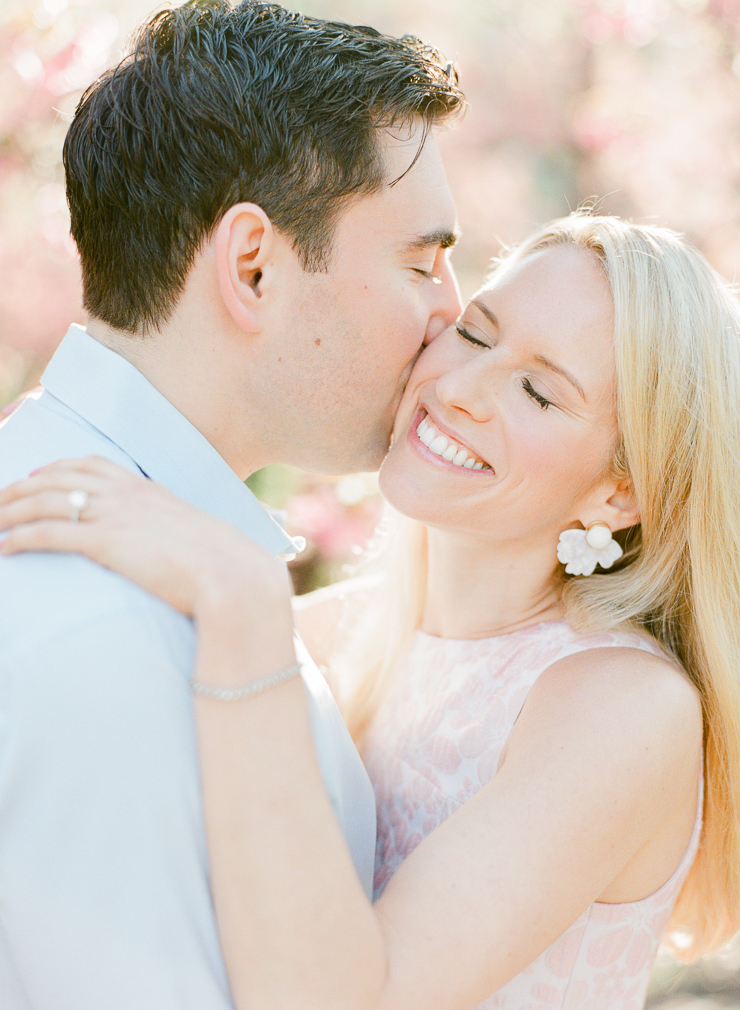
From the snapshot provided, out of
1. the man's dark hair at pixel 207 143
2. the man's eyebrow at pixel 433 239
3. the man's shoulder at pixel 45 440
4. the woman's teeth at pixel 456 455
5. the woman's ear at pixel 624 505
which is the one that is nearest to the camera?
the man's shoulder at pixel 45 440

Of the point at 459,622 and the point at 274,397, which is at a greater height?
the point at 274,397

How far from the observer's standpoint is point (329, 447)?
7.86 feet

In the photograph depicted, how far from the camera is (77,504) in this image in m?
1.47

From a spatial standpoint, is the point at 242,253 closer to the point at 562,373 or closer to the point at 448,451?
the point at 448,451

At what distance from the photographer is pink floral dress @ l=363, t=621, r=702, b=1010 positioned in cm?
209

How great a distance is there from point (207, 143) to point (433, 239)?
0.60m

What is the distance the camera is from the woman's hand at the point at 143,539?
1.45 meters

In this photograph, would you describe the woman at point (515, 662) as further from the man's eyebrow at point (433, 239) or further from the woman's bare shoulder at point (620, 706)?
the man's eyebrow at point (433, 239)

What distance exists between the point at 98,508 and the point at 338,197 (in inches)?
40.2

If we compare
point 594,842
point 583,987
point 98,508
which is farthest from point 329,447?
point 583,987

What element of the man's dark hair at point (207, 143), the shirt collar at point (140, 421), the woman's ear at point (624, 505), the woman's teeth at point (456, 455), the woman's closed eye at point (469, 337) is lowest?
the woman's ear at point (624, 505)

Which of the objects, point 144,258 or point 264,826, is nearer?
point 264,826

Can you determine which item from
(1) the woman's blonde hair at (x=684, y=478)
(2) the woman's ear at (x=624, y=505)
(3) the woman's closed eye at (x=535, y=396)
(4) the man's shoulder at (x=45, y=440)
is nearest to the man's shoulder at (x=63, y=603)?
(4) the man's shoulder at (x=45, y=440)

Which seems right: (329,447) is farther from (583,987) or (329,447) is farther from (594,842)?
(583,987)
